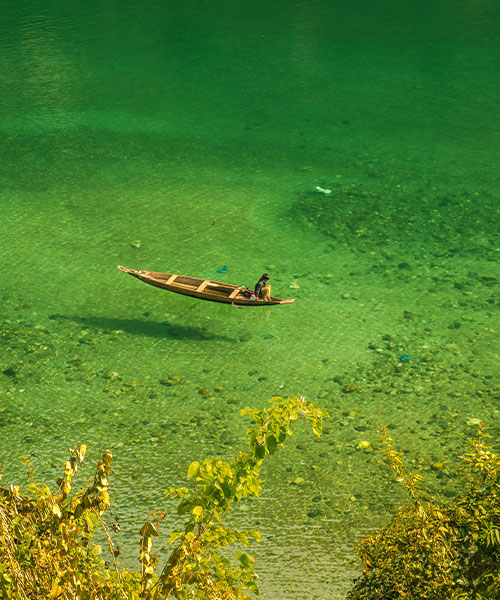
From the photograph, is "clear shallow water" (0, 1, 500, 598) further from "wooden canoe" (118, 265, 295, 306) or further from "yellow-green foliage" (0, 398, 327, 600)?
"yellow-green foliage" (0, 398, 327, 600)

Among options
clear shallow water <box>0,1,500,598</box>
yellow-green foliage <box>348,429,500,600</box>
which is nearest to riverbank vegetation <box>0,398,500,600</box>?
yellow-green foliage <box>348,429,500,600</box>

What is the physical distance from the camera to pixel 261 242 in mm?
10438

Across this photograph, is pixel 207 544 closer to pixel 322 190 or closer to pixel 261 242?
pixel 261 242

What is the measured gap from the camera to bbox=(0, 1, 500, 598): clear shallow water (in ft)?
22.3

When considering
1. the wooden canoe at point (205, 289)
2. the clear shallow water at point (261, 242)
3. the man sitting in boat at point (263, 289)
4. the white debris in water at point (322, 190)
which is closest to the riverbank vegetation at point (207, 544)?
the clear shallow water at point (261, 242)

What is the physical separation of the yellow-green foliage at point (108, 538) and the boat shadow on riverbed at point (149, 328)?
5.24 m

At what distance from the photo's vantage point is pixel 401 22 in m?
18.0

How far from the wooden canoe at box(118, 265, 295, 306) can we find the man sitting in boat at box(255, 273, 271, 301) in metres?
0.04

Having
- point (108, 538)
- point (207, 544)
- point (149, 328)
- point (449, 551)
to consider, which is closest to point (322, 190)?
point (149, 328)

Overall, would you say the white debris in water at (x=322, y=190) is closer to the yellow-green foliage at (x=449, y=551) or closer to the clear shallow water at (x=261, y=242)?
the clear shallow water at (x=261, y=242)

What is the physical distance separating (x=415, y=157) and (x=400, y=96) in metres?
2.68

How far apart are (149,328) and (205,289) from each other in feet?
2.58

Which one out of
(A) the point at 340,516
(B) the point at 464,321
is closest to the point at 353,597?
(A) the point at 340,516

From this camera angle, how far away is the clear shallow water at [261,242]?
679 centimetres
